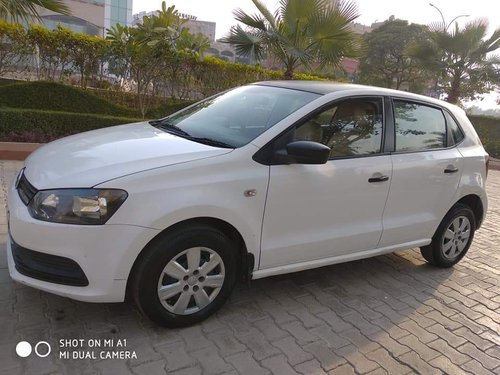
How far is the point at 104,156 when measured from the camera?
284 centimetres

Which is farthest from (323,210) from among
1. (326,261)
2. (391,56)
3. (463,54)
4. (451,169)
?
(391,56)

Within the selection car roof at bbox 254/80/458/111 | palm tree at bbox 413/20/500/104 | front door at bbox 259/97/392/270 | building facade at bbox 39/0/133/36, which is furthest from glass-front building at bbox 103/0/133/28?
front door at bbox 259/97/392/270

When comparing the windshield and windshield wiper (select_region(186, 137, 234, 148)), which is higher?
the windshield

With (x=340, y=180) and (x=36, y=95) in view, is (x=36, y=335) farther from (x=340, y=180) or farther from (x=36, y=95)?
(x=36, y=95)

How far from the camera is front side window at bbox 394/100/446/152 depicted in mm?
3803

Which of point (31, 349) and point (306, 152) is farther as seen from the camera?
point (306, 152)

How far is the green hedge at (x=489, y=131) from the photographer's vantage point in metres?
18.1

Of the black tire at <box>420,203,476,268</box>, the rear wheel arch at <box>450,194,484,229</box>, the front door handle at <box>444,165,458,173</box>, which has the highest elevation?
the front door handle at <box>444,165,458,173</box>

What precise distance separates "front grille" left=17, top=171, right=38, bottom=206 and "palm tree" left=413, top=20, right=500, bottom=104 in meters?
16.7

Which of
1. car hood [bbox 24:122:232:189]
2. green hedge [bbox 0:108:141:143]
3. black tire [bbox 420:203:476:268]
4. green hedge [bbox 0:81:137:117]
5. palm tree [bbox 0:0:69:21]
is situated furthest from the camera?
green hedge [bbox 0:81:137:117]

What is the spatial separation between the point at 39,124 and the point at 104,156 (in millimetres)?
5211

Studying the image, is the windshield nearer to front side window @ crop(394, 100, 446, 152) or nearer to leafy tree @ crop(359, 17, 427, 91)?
front side window @ crop(394, 100, 446, 152)

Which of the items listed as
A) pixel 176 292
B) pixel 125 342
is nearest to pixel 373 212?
pixel 176 292

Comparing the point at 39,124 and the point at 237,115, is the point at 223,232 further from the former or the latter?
the point at 39,124
